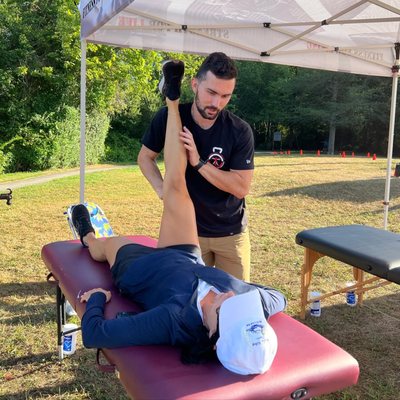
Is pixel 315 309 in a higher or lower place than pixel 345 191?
lower

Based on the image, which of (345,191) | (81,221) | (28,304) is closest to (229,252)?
(81,221)

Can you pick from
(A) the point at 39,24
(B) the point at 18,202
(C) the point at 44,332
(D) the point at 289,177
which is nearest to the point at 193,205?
(C) the point at 44,332

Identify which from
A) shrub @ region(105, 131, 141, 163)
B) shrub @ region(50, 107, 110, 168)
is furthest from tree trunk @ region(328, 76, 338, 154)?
shrub @ region(50, 107, 110, 168)

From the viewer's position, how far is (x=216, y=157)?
2232 millimetres

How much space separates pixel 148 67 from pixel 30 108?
152 inches

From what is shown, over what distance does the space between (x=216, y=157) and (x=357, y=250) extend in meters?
1.12

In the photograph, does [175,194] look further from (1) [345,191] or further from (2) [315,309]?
(1) [345,191]

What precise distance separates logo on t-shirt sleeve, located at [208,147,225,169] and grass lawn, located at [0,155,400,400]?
50.6 inches

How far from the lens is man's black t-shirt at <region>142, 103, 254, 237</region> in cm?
223

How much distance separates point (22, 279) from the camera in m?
3.80

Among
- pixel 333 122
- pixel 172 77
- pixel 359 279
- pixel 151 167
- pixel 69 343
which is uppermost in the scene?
pixel 333 122

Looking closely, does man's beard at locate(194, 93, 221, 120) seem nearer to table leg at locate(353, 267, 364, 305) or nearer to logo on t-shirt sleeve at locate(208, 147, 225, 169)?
logo on t-shirt sleeve at locate(208, 147, 225, 169)

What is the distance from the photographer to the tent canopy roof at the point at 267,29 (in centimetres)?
305

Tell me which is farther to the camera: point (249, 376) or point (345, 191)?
point (345, 191)
